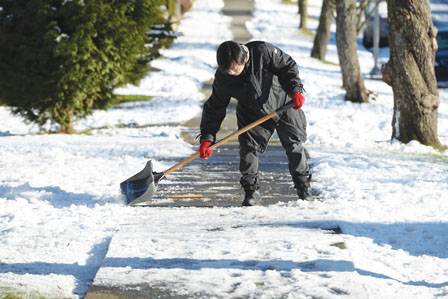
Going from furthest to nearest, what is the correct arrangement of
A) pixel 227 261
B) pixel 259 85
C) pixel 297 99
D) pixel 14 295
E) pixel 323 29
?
pixel 323 29
pixel 259 85
pixel 297 99
pixel 227 261
pixel 14 295

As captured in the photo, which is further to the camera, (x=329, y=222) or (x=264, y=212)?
(x=264, y=212)

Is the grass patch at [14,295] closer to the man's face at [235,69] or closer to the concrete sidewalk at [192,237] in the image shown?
the concrete sidewalk at [192,237]

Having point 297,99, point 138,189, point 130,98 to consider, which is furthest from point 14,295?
point 130,98

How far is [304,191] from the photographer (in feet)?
19.0

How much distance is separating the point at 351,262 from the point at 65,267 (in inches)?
73.2

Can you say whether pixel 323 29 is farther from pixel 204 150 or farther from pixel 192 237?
pixel 192 237

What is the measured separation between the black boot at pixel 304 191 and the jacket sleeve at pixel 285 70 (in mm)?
Result: 901

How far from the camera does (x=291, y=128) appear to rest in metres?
5.62

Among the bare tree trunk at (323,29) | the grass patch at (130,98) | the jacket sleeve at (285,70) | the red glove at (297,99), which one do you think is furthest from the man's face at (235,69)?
the bare tree trunk at (323,29)

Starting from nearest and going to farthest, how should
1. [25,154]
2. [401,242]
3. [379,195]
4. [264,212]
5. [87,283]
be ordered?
1. [87,283]
2. [401,242]
3. [264,212]
4. [379,195]
5. [25,154]

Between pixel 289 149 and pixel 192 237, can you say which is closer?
pixel 192 237

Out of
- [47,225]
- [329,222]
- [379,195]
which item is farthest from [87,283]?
[379,195]

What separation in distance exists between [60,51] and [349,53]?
271 inches

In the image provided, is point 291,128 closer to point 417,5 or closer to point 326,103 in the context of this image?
point 417,5
